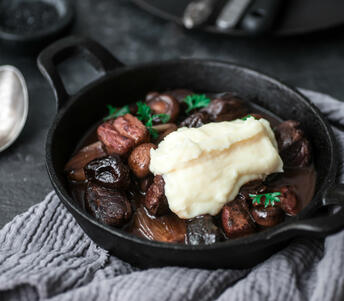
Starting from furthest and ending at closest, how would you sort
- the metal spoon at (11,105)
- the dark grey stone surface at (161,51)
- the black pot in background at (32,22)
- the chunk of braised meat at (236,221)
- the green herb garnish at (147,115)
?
the black pot in background at (32,22) → the dark grey stone surface at (161,51) → the metal spoon at (11,105) → the green herb garnish at (147,115) → the chunk of braised meat at (236,221)

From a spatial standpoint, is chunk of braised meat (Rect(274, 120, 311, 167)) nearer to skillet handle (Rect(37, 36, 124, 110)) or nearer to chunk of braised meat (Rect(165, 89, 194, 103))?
chunk of braised meat (Rect(165, 89, 194, 103))

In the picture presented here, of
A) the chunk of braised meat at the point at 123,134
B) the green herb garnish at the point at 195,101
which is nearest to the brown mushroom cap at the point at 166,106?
the green herb garnish at the point at 195,101

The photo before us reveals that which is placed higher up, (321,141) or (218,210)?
(321,141)

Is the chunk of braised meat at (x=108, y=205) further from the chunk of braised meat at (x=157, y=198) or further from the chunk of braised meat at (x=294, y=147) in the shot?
the chunk of braised meat at (x=294, y=147)

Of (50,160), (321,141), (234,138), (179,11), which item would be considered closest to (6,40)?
Answer: (179,11)

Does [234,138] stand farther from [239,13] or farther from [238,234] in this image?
[239,13]

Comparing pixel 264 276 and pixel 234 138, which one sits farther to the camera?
pixel 234 138
